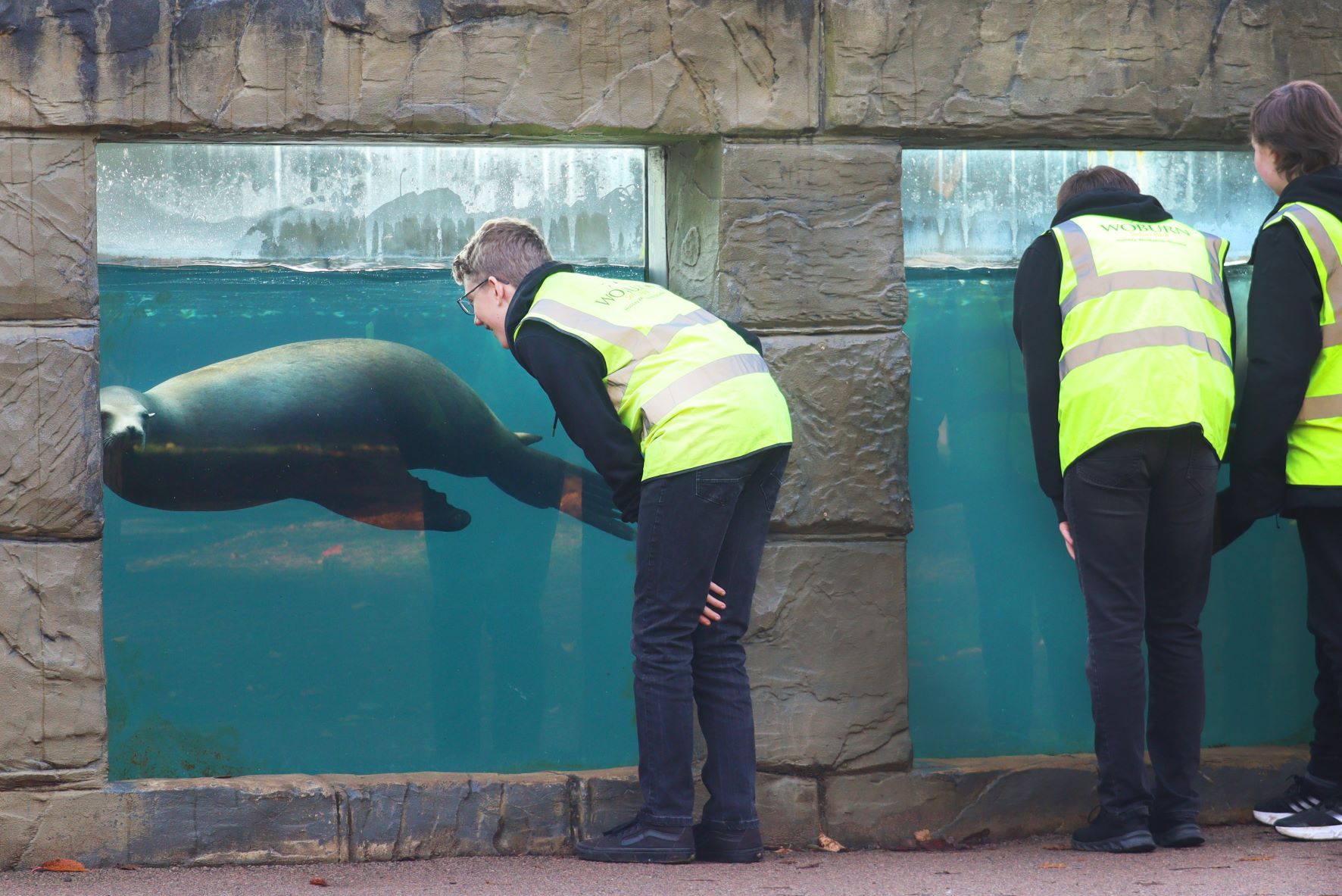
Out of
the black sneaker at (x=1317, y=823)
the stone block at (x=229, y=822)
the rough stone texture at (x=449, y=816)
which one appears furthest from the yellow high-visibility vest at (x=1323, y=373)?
the stone block at (x=229, y=822)

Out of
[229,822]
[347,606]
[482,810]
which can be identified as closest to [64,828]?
[229,822]

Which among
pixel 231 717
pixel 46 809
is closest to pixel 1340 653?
pixel 231 717

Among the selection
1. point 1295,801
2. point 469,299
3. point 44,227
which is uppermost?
point 44,227

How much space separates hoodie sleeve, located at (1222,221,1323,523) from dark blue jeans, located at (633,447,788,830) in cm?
110

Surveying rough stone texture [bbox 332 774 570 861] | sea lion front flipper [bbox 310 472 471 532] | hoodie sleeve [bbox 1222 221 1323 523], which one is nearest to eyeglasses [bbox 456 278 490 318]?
sea lion front flipper [bbox 310 472 471 532]

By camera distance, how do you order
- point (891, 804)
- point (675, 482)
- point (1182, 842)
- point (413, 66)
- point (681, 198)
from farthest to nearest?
point (681, 198) → point (891, 804) → point (413, 66) → point (1182, 842) → point (675, 482)

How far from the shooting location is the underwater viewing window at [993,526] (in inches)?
154

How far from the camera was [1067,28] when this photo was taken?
11.8 feet

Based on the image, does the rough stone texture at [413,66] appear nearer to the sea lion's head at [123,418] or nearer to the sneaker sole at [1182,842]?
the sea lion's head at [123,418]

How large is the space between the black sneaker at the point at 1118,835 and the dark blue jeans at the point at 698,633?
2.61ft

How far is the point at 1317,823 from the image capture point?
3307mm

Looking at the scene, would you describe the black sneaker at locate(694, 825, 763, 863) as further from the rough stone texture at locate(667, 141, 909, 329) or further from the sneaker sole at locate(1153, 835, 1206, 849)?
the rough stone texture at locate(667, 141, 909, 329)

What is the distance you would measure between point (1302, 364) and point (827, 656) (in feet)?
4.40

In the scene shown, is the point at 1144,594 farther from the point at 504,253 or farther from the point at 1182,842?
the point at 504,253
